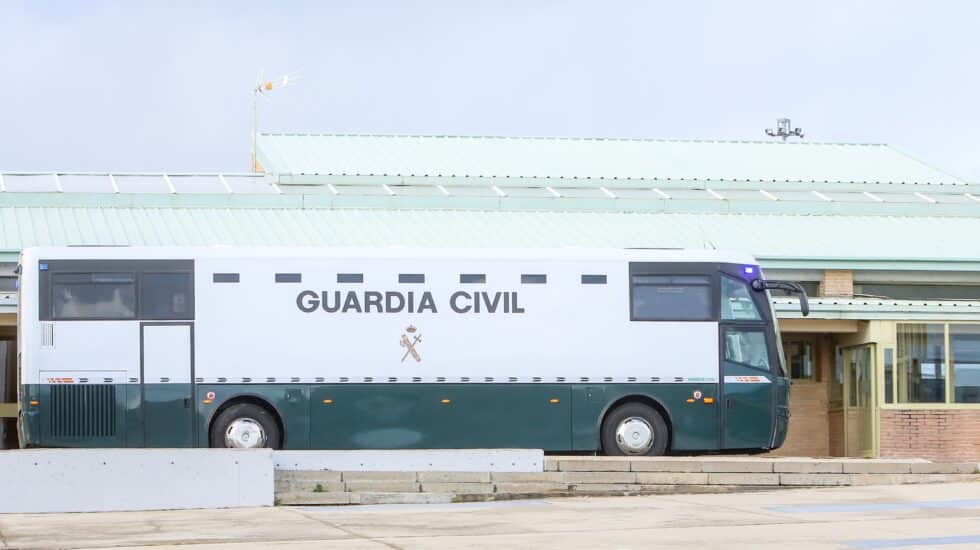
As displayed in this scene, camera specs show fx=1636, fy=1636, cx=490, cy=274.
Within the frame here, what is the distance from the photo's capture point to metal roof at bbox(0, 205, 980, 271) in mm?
28781

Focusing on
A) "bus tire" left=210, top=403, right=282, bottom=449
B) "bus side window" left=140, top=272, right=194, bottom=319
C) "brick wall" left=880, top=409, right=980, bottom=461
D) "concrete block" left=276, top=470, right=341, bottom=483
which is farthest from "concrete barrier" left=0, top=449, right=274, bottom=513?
"brick wall" left=880, top=409, right=980, bottom=461

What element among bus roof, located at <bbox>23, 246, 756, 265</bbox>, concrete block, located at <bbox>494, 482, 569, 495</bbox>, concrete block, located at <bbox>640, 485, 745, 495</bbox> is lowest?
concrete block, located at <bbox>640, 485, 745, 495</bbox>

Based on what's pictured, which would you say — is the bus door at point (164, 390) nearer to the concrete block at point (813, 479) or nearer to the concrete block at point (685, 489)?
the concrete block at point (685, 489)

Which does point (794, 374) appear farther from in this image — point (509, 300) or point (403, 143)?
point (403, 143)

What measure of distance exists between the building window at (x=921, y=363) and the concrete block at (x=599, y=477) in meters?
9.35

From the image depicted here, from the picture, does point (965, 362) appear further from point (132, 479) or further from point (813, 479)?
point (132, 479)

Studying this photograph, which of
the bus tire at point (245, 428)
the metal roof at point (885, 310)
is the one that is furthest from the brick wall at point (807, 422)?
the bus tire at point (245, 428)

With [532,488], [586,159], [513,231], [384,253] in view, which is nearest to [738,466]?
[532,488]

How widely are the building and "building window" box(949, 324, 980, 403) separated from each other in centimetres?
2

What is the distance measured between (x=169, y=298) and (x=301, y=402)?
2272 mm

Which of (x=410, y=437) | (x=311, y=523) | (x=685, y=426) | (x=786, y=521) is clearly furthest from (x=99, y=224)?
(x=786, y=521)

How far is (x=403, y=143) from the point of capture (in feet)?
126

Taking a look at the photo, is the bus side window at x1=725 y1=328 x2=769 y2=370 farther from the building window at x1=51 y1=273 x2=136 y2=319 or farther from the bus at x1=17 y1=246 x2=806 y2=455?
the building window at x1=51 y1=273 x2=136 y2=319

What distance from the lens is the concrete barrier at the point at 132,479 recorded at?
59.1 feet
